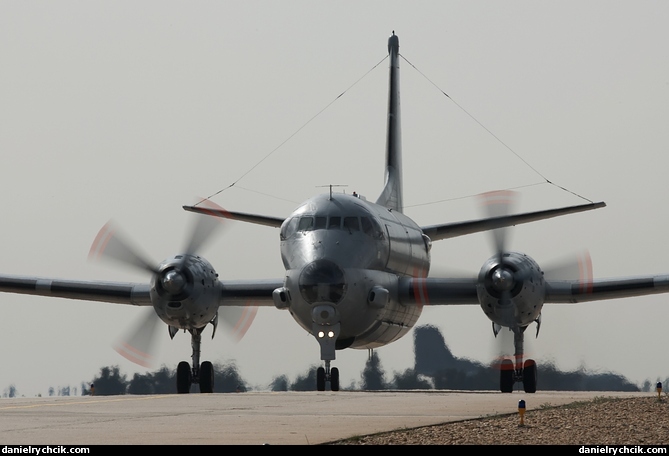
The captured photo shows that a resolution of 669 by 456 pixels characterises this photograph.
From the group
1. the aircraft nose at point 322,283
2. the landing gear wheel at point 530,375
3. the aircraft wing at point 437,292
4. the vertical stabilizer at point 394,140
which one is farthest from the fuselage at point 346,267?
the vertical stabilizer at point 394,140

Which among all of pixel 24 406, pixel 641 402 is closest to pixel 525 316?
pixel 641 402

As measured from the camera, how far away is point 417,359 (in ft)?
130

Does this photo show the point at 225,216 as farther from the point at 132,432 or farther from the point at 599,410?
the point at 132,432

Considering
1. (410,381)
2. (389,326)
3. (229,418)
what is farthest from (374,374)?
(229,418)

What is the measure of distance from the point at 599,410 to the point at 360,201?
12.4 meters

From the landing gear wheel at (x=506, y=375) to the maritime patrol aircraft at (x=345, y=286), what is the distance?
1.0 inches

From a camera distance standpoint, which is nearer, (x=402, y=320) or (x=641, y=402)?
(x=641, y=402)

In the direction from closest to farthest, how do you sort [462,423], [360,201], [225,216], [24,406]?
1. [462,423]
2. [24,406]
3. [360,201]
4. [225,216]

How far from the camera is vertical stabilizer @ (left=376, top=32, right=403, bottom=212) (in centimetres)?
4046

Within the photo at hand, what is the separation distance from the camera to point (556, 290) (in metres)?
31.0

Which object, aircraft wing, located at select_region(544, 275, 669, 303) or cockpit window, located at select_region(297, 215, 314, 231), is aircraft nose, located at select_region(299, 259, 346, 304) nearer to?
cockpit window, located at select_region(297, 215, 314, 231)

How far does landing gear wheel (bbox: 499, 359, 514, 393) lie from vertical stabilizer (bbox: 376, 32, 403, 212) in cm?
884

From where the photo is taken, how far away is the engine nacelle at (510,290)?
96.4ft

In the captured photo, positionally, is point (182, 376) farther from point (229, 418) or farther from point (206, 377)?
point (229, 418)
